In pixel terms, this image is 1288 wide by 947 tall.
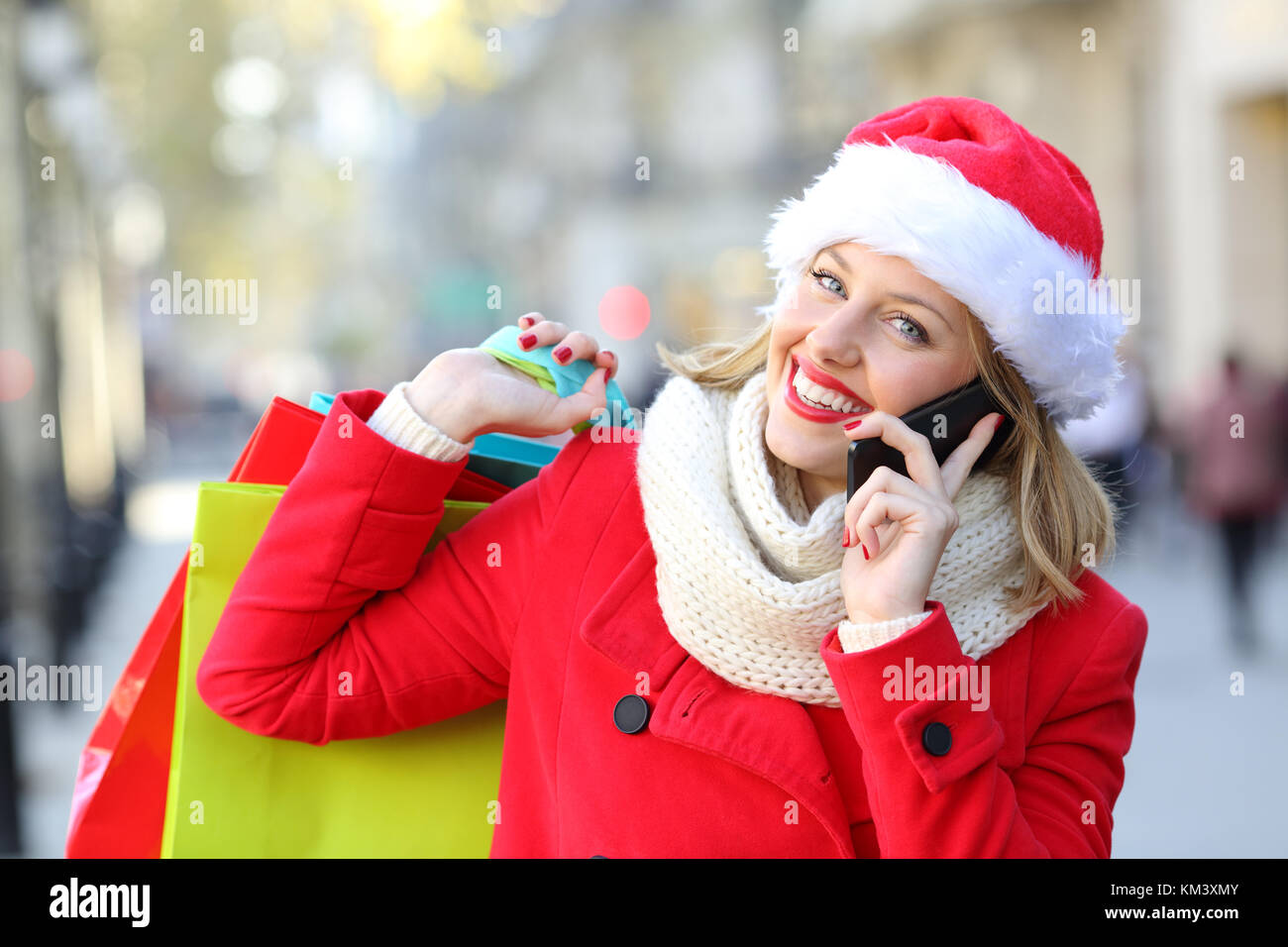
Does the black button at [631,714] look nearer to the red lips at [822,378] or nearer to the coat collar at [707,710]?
the coat collar at [707,710]

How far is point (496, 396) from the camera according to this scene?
7.13 ft

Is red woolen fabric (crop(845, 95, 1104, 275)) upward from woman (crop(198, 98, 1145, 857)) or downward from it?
upward

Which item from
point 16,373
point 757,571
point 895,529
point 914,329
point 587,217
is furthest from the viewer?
point 587,217

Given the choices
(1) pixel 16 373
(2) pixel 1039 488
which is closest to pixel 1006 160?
(2) pixel 1039 488

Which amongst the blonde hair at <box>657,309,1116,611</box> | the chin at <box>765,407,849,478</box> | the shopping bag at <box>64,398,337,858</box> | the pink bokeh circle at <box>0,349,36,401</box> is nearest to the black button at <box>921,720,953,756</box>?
the blonde hair at <box>657,309,1116,611</box>

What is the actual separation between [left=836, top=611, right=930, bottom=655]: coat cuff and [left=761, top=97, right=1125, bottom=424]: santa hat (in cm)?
63

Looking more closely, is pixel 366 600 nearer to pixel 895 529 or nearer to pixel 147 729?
pixel 147 729

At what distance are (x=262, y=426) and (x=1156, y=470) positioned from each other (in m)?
14.1

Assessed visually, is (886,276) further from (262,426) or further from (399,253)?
(399,253)

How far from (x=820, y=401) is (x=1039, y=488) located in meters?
0.49

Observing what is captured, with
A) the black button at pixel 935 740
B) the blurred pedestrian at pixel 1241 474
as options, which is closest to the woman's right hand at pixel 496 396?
the black button at pixel 935 740

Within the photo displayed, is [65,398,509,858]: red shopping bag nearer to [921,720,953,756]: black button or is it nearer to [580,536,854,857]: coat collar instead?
[580,536,854,857]: coat collar

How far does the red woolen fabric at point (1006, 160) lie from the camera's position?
7.45 feet

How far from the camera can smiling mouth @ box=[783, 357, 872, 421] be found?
7.14ft
